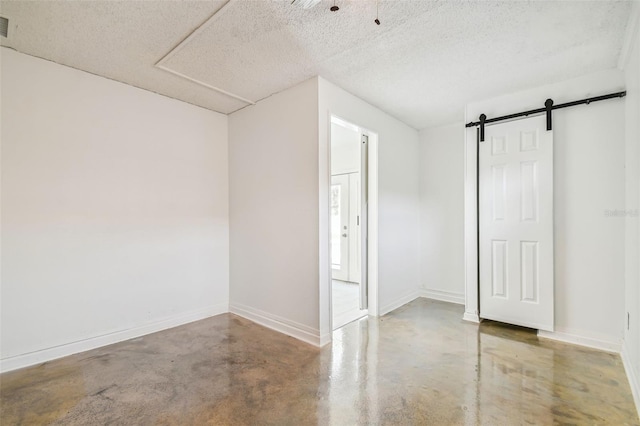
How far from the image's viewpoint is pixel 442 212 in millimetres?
4461

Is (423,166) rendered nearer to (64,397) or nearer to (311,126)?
(311,126)

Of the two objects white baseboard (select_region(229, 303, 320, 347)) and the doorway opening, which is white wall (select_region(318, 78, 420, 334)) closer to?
white baseboard (select_region(229, 303, 320, 347))

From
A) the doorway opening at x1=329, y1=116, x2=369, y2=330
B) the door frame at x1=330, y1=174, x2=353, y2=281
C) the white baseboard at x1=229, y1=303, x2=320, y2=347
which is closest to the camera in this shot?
the white baseboard at x1=229, y1=303, x2=320, y2=347

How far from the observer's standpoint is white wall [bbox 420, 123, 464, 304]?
4.31 meters

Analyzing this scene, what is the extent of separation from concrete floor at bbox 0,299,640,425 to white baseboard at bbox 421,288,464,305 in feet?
3.61

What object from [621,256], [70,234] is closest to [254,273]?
[70,234]

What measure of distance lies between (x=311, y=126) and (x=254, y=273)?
1.89 metres

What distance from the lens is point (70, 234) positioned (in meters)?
2.73

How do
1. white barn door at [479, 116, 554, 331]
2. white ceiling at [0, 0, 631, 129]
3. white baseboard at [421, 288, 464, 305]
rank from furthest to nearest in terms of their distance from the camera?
white baseboard at [421, 288, 464, 305], white barn door at [479, 116, 554, 331], white ceiling at [0, 0, 631, 129]

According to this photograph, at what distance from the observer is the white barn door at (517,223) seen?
3002 millimetres

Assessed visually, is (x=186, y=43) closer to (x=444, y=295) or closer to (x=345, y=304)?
(x=345, y=304)

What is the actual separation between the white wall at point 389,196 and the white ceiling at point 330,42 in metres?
0.29

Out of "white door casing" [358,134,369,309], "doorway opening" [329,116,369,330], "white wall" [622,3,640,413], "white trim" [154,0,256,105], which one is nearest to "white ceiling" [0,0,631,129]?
"white trim" [154,0,256,105]

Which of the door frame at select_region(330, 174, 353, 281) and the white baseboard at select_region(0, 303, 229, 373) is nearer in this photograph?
the white baseboard at select_region(0, 303, 229, 373)
